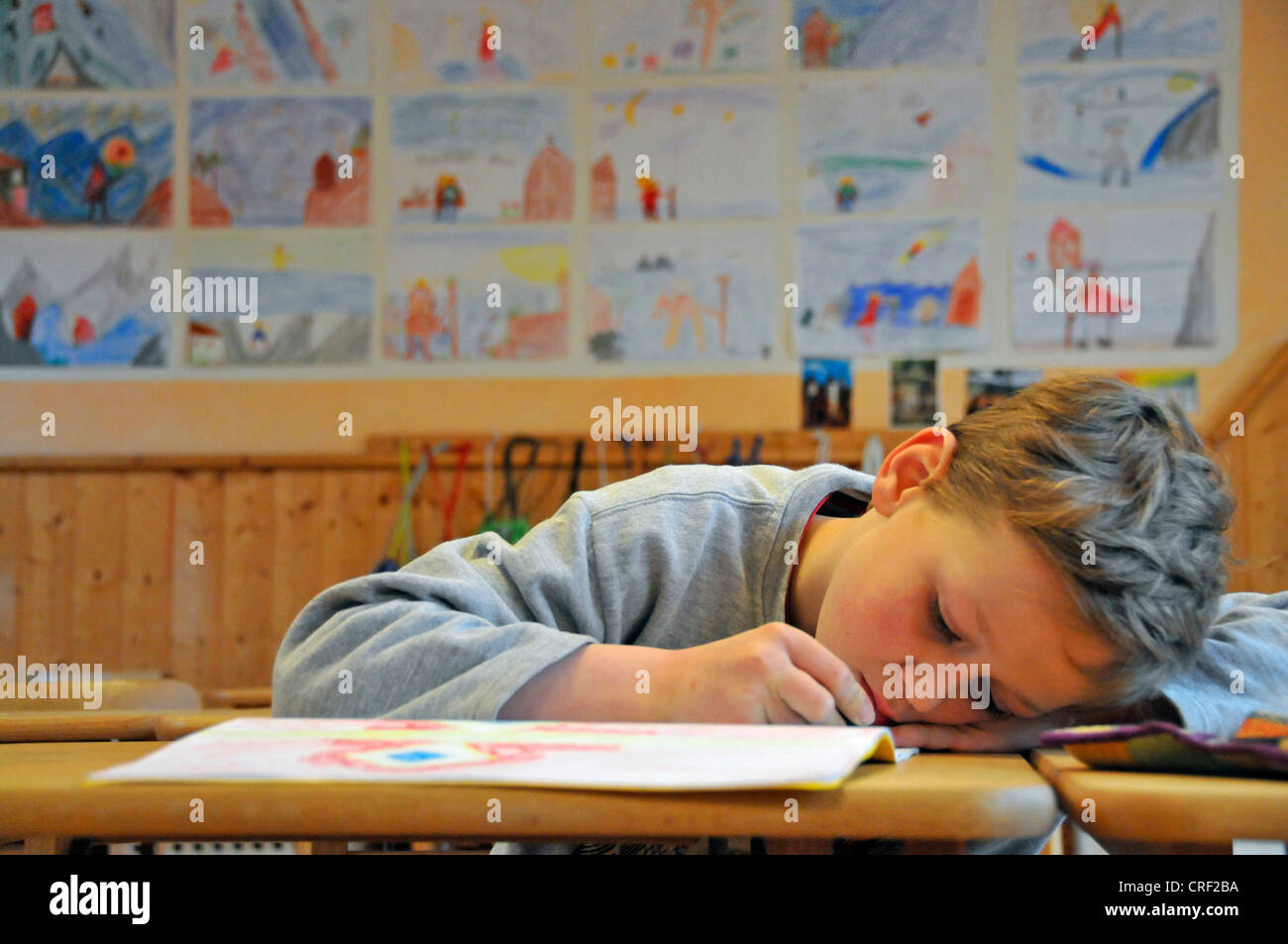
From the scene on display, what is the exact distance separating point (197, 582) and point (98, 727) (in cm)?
242

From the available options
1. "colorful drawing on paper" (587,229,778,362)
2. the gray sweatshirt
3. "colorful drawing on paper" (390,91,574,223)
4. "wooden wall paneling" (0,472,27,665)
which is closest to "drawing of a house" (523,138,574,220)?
"colorful drawing on paper" (390,91,574,223)

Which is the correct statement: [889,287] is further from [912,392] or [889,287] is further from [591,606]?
[591,606]

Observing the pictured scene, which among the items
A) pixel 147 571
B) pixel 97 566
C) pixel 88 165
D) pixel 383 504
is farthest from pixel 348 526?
pixel 88 165

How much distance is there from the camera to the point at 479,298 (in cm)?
318

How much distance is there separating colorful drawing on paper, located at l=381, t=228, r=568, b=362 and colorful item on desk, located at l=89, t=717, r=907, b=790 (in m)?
2.55

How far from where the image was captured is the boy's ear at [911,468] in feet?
2.95

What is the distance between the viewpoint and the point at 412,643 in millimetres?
744

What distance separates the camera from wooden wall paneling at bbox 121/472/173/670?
314 cm

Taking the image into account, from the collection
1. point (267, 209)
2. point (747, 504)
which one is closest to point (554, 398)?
point (267, 209)

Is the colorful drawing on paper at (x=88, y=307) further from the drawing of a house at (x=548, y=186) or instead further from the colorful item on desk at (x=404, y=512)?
the drawing of a house at (x=548, y=186)

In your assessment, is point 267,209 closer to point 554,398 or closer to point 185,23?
point 185,23
